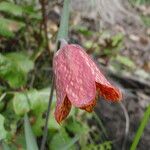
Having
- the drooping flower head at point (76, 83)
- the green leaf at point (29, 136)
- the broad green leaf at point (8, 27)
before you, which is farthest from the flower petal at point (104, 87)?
the broad green leaf at point (8, 27)

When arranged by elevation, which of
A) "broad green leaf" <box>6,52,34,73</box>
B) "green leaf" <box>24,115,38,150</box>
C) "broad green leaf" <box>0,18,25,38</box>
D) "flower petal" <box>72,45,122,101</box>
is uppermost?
"flower petal" <box>72,45,122,101</box>

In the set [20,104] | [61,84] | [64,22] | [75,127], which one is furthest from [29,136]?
[75,127]

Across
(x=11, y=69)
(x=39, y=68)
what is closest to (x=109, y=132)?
(x=39, y=68)

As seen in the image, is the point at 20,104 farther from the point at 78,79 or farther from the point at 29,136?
the point at 78,79

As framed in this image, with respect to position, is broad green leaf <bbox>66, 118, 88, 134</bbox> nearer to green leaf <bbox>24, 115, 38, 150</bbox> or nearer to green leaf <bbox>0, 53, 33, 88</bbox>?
green leaf <bbox>0, 53, 33, 88</bbox>

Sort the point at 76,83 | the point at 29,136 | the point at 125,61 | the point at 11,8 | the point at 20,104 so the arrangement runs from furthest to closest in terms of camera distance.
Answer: the point at 125,61, the point at 11,8, the point at 20,104, the point at 29,136, the point at 76,83

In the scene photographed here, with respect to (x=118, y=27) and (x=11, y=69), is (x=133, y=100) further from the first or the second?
(x=118, y=27)

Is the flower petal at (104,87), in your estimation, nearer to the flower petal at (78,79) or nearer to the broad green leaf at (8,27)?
the flower petal at (78,79)

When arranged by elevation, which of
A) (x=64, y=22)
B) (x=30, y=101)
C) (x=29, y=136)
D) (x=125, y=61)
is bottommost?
(x=125, y=61)

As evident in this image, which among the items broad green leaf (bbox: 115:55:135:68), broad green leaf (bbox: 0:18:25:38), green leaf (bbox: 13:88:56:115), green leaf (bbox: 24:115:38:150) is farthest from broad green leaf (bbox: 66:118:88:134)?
broad green leaf (bbox: 115:55:135:68)
